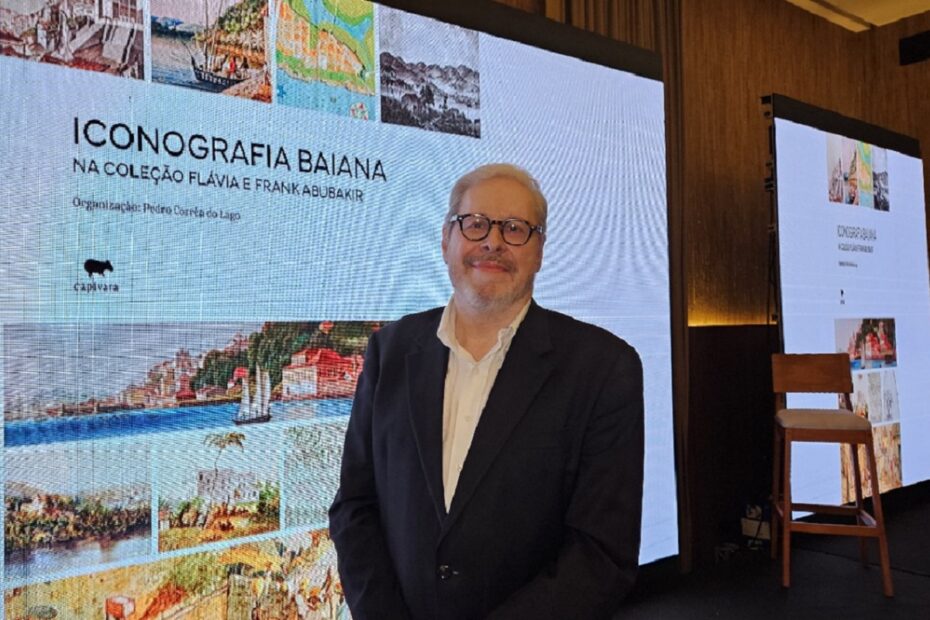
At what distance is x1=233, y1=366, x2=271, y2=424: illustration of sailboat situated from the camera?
2.15m

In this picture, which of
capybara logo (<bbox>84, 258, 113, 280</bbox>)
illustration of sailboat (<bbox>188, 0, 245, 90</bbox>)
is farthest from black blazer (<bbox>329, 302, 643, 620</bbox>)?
illustration of sailboat (<bbox>188, 0, 245, 90</bbox>)

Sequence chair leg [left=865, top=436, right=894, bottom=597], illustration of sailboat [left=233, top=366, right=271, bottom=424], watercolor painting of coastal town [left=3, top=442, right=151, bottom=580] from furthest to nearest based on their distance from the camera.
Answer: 1. chair leg [left=865, top=436, right=894, bottom=597]
2. illustration of sailboat [left=233, top=366, right=271, bottom=424]
3. watercolor painting of coastal town [left=3, top=442, right=151, bottom=580]

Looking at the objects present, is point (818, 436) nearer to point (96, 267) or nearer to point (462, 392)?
point (462, 392)

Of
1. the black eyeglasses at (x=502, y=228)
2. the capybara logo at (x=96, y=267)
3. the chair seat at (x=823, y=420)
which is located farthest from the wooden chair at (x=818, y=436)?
the capybara logo at (x=96, y=267)

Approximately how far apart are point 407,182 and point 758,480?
9.96 feet

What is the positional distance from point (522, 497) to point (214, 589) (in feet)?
3.60

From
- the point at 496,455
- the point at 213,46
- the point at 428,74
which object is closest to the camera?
the point at 496,455

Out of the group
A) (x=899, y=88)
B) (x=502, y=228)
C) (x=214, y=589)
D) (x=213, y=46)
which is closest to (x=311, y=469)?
(x=214, y=589)

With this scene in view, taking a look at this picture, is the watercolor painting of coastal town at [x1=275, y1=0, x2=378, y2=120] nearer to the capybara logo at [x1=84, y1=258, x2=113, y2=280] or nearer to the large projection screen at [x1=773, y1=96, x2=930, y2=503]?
the capybara logo at [x1=84, y1=258, x2=113, y2=280]

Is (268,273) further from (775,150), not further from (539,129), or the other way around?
(775,150)

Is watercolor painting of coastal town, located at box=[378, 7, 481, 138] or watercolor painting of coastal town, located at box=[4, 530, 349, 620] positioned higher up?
watercolor painting of coastal town, located at box=[378, 7, 481, 138]

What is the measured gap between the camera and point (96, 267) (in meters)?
1.93

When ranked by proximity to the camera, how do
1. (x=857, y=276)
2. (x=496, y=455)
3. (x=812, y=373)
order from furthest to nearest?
(x=857, y=276)
(x=812, y=373)
(x=496, y=455)

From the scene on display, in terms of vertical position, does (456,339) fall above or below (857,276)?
below
